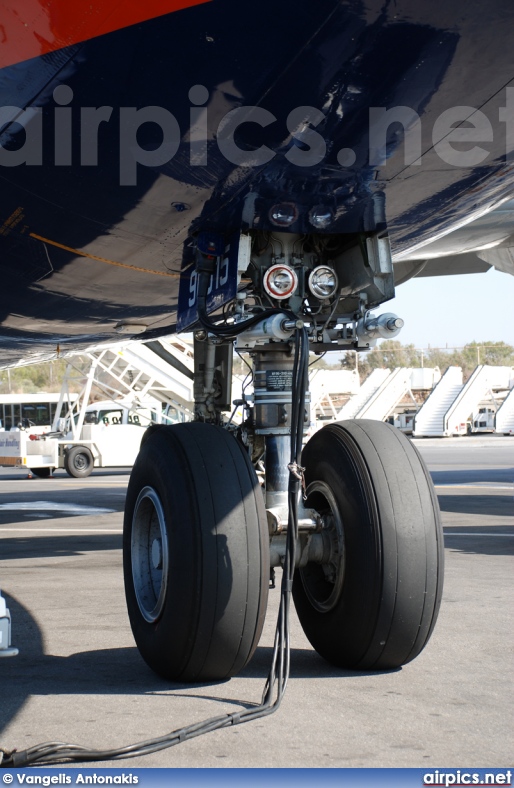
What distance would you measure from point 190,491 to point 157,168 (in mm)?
1351

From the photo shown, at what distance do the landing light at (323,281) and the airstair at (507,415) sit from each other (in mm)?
46993

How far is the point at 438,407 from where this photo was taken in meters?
50.8

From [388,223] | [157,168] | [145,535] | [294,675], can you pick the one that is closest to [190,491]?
[145,535]

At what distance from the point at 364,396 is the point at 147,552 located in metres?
47.6

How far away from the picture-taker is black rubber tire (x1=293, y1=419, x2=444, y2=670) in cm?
380

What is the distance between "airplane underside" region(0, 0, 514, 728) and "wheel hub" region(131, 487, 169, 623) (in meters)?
0.01

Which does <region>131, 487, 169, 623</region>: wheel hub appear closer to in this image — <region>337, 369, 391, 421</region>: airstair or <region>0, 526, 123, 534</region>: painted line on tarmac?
<region>0, 526, 123, 534</region>: painted line on tarmac

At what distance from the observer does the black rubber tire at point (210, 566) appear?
12.0ft

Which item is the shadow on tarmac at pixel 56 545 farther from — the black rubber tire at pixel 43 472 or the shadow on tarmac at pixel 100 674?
the black rubber tire at pixel 43 472

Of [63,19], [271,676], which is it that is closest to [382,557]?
[271,676]

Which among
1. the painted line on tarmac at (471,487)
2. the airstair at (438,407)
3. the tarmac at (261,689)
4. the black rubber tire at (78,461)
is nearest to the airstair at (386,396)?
the airstair at (438,407)

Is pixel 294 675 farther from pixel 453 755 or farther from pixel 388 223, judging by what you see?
pixel 388 223

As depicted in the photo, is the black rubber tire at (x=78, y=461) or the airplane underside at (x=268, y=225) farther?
the black rubber tire at (x=78, y=461)

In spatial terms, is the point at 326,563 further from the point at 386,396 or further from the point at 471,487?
the point at 386,396
